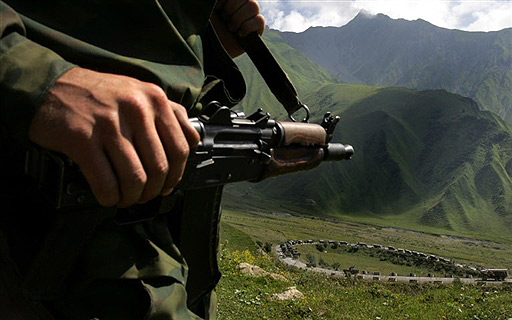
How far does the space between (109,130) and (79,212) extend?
52 centimetres

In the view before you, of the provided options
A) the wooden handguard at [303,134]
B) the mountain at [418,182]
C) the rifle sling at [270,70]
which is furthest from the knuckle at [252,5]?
the mountain at [418,182]

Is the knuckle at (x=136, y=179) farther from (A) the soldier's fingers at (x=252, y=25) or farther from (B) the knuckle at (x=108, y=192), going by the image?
(A) the soldier's fingers at (x=252, y=25)

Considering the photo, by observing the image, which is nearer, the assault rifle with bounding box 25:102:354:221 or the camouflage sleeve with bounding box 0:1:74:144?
the camouflage sleeve with bounding box 0:1:74:144

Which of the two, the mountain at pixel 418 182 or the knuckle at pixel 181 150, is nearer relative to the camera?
the knuckle at pixel 181 150

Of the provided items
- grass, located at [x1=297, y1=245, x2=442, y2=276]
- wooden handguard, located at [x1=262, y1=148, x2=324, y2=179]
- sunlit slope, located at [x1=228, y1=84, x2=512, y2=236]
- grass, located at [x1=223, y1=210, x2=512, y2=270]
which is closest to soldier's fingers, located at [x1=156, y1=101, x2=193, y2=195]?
wooden handguard, located at [x1=262, y1=148, x2=324, y2=179]

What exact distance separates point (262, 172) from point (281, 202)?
17236cm

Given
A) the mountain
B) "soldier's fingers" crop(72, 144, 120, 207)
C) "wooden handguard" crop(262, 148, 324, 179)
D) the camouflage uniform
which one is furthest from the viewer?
the mountain

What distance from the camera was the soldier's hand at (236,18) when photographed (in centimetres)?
335

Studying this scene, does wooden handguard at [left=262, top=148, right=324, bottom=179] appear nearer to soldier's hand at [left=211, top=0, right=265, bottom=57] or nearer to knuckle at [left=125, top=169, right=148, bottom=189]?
soldier's hand at [left=211, top=0, right=265, bottom=57]

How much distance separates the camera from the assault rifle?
5.24 feet

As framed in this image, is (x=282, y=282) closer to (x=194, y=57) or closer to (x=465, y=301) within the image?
(x=465, y=301)

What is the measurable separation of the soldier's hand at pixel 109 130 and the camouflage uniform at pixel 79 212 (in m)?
0.07

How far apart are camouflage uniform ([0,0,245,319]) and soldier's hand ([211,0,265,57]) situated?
3.83 feet

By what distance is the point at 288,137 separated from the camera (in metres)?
3.32
